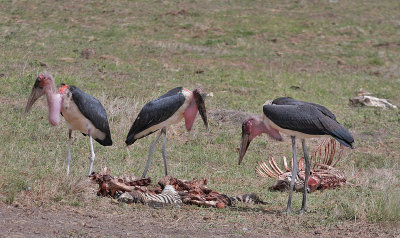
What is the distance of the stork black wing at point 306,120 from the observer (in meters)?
6.52

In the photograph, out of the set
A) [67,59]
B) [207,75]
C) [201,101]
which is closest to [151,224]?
[201,101]

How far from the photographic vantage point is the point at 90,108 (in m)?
7.48

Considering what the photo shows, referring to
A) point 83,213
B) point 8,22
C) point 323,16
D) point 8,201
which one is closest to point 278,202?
point 83,213

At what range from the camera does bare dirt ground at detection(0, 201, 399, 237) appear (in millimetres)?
5273

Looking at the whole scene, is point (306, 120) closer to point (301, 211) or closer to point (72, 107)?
point (301, 211)

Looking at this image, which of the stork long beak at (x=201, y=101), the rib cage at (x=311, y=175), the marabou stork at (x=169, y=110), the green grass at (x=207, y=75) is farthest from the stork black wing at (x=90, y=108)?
the rib cage at (x=311, y=175)

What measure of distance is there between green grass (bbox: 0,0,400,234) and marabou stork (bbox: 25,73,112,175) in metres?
0.46

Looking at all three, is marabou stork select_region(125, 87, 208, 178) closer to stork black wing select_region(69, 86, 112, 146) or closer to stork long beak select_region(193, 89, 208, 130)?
stork long beak select_region(193, 89, 208, 130)

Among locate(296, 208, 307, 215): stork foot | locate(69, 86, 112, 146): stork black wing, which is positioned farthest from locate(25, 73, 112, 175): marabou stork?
locate(296, 208, 307, 215): stork foot

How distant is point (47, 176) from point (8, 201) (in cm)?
50

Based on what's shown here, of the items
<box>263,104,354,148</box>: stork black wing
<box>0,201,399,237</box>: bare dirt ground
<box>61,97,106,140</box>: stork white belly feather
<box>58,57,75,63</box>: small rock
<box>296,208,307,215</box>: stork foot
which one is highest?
<box>263,104,354,148</box>: stork black wing

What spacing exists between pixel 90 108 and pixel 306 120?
2430mm

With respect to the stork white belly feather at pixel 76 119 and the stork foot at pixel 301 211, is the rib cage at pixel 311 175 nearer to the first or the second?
the stork foot at pixel 301 211

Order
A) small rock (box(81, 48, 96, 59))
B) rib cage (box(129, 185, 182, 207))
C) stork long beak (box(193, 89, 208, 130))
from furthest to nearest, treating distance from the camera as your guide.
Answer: small rock (box(81, 48, 96, 59)) < stork long beak (box(193, 89, 208, 130)) < rib cage (box(129, 185, 182, 207))
